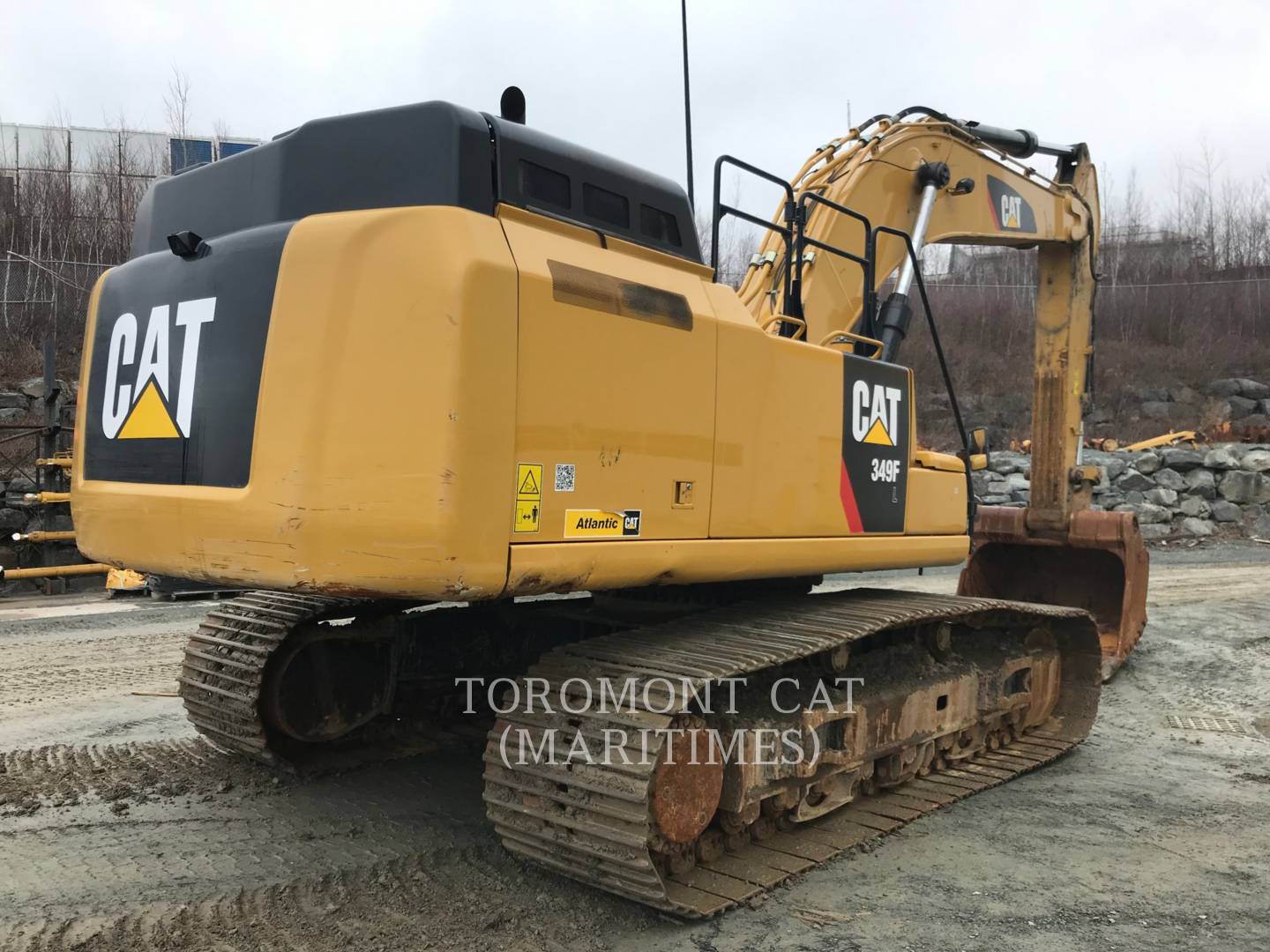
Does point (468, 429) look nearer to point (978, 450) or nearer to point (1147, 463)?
point (978, 450)

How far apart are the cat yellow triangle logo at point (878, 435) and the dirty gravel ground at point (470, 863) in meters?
1.57

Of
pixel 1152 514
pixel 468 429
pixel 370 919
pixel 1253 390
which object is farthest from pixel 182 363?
pixel 1253 390

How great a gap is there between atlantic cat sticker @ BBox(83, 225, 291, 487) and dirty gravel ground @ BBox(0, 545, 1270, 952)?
1.32 m

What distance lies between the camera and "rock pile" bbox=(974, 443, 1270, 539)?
Answer: 54.8ft

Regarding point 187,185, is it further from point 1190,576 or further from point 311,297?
point 1190,576

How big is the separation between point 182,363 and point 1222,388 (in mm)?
24649

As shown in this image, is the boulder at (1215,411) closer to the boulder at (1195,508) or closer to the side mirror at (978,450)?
the boulder at (1195,508)

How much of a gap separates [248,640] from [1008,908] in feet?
10.4

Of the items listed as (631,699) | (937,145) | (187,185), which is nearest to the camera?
(631,699)

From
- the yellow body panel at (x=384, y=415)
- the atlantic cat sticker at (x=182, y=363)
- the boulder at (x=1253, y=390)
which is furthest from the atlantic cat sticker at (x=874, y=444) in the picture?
the boulder at (x=1253, y=390)

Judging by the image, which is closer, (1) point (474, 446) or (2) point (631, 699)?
Result: (1) point (474, 446)

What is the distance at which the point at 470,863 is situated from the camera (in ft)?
12.2

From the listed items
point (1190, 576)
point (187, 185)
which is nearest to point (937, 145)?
point (187, 185)

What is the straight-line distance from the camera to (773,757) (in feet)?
12.6
